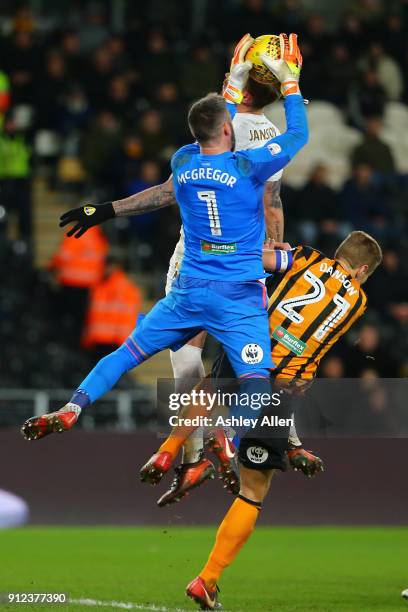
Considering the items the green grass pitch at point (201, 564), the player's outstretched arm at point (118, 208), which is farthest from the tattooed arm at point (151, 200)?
the green grass pitch at point (201, 564)

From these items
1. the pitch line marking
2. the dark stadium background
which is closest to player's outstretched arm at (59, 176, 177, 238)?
the pitch line marking

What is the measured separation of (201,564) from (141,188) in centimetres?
649

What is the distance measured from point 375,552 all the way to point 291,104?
5.89 m

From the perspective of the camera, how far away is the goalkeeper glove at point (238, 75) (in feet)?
33.2

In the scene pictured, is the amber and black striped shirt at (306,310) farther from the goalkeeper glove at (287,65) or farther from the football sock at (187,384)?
the goalkeeper glove at (287,65)

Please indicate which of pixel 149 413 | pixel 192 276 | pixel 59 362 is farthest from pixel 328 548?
pixel 192 276

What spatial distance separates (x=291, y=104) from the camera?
9812 mm

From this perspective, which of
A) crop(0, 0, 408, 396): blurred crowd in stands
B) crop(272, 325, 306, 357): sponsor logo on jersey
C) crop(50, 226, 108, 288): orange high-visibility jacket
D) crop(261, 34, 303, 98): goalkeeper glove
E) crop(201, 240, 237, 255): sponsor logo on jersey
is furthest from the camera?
crop(50, 226, 108, 288): orange high-visibility jacket

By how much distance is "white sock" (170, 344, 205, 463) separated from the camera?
10.3 m

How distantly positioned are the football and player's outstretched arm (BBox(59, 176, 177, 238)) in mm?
887

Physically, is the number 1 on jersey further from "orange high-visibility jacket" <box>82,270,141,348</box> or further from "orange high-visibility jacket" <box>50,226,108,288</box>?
"orange high-visibility jacket" <box>50,226,108,288</box>

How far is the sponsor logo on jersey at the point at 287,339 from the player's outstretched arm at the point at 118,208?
3.47ft

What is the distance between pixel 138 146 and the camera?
19766 mm

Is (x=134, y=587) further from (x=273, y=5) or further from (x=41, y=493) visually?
(x=273, y=5)
